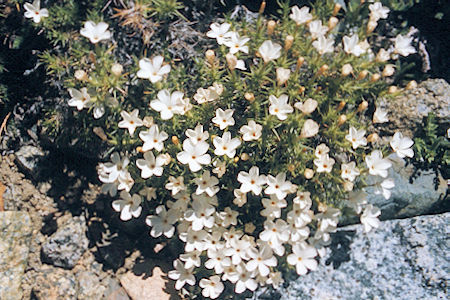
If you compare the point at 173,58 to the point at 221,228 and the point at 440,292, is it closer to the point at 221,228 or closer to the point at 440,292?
the point at 221,228

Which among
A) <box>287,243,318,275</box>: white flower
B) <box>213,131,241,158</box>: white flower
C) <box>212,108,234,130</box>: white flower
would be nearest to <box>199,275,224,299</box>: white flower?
<box>287,243,318,275</box>: white flower

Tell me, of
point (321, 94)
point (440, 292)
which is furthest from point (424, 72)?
point (440, 292)

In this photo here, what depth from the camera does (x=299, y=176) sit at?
4.58 metres

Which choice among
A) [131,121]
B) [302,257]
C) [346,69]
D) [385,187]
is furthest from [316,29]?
[302,257]

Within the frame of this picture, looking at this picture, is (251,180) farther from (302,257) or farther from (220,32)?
Result: (220,32)

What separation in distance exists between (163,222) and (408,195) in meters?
2.65

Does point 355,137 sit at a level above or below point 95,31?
below

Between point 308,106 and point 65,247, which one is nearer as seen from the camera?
point 308,106

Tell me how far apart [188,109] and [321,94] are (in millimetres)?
1395

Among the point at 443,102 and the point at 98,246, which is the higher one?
the point at 443,102

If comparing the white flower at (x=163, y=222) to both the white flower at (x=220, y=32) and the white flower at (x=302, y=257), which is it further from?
the white flower at (x=220, y=32)

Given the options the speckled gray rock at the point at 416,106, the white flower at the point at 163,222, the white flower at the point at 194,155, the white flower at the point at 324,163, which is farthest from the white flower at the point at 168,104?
the speckled gray rock at the point at 416,106

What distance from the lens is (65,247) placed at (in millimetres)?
4988

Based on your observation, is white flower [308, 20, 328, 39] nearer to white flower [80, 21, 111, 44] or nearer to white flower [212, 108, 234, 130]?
white flower [212, 108, 234, 130]
